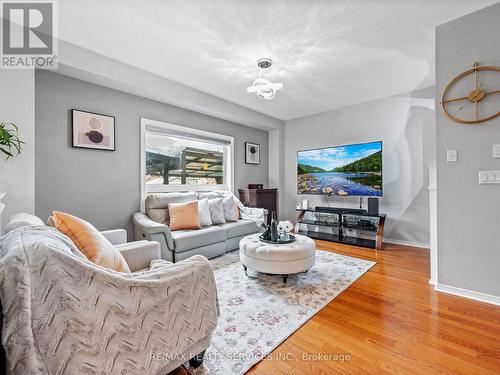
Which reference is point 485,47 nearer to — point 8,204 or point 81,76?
point 81,76

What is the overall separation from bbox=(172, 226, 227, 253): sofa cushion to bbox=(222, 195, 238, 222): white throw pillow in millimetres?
491

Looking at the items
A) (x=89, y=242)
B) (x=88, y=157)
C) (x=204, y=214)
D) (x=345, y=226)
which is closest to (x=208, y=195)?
(x=204, y=214)

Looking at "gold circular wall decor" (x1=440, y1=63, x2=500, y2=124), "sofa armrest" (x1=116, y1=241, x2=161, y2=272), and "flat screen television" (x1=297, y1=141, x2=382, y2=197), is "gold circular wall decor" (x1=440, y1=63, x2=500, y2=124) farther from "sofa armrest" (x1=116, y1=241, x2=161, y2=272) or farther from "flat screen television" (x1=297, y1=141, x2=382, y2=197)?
"sofa armrest" (x1=116, y1=241, x2=161, y2=272)

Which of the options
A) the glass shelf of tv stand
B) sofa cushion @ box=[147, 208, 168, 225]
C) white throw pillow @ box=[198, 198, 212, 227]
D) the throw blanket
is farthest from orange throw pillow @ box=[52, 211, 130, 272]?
the glass shelf of tv stand

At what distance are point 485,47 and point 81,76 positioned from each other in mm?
4148

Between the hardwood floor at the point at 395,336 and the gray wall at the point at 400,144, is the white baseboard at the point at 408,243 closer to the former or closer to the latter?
the gray wall at the point at 400,144

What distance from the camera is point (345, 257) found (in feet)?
10.5

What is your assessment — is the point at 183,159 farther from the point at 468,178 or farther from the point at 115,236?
the point at 468,178

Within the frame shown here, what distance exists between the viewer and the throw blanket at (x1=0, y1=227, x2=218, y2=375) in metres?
0.75

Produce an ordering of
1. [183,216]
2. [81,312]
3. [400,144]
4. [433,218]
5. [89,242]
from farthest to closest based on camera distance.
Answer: [400,144] → [183,216] → [433,218] → [89,242] → [81,312]

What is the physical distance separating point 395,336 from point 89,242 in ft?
6.76

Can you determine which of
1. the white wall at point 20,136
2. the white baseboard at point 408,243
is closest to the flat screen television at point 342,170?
the white baseboard at point 408,243

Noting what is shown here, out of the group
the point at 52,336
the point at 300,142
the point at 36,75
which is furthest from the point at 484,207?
the point at 36,75

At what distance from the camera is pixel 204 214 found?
11.2 ft
